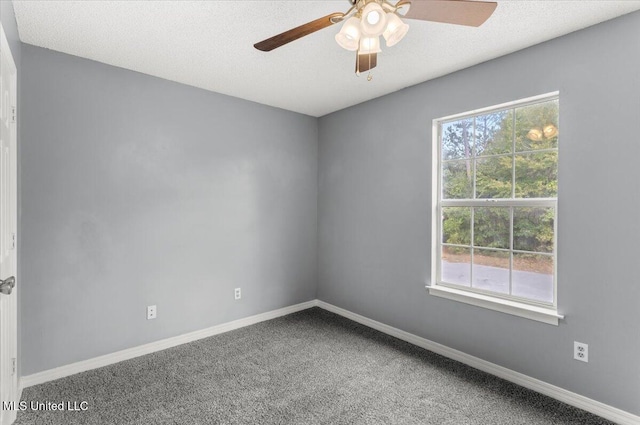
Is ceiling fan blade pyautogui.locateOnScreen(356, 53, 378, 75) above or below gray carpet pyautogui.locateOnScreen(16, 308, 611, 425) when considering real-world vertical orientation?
above

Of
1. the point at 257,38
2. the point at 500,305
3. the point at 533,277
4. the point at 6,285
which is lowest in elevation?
the point at 500,305

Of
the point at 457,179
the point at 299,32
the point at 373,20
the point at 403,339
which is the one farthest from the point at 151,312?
the point at 457,179

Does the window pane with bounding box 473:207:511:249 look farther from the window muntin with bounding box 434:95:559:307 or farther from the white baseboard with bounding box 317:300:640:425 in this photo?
the white baseboard with bounding box 317:300:640:425

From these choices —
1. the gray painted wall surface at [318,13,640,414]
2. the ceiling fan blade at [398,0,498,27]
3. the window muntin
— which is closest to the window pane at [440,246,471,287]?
the window muntin

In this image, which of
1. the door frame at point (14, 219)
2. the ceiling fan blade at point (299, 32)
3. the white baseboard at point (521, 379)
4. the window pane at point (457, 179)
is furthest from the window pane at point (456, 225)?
the door frame at point (14, 219)

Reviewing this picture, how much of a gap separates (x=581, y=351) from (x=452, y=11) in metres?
2.21

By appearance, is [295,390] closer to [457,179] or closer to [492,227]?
[492,227]

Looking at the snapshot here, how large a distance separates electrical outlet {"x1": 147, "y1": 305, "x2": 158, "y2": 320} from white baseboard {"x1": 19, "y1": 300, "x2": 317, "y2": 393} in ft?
0.76

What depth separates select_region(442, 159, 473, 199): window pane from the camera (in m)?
2.79

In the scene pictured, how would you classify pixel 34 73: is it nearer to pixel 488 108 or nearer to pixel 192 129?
pixel 192 129

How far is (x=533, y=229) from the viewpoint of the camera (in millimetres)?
2396

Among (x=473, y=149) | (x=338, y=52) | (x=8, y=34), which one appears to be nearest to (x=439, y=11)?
(x=338, y=52)

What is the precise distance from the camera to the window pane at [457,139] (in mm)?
2793

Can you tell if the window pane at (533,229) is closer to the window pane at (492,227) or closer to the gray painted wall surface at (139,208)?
the window pane at (492,227)
